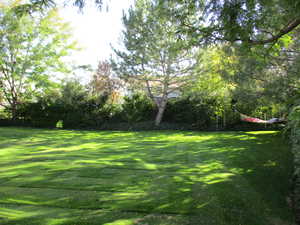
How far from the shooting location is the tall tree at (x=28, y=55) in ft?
42.7

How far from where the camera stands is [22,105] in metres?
13.5

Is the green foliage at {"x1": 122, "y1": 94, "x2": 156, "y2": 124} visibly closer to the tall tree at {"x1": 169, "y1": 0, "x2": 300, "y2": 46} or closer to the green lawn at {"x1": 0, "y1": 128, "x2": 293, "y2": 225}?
the green lawn at {"x1": 0, "y1": 128, "x2": 293, "y2": 225}

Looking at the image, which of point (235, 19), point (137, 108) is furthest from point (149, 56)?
point (235, 19)

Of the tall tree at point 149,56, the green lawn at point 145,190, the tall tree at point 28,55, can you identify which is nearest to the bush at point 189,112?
the tall tree at point 149,56

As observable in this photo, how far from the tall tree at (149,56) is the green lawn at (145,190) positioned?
8023 mm

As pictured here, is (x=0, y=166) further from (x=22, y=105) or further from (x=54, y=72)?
(x=54, y=72)

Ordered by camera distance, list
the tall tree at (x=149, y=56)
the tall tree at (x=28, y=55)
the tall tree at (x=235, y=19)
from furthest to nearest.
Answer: the tall tree at (x=28, y=55) < the tall tree at (x=149, y=56) < the tall tree at (x=235, y=19)

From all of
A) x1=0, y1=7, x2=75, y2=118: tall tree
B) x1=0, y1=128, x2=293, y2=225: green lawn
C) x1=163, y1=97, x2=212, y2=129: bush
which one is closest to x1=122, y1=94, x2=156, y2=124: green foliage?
x1=163, y1=97, x2=212, y2=129: bush

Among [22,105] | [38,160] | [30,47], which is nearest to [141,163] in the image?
[38,160]

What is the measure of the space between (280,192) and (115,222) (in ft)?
7.58

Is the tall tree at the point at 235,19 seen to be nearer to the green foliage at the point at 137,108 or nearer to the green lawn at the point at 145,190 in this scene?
the green lawn at the point at 145,190

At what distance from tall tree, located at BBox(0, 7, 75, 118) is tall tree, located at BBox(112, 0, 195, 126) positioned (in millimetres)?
4395

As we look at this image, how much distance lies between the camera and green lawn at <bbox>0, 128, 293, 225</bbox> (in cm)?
233

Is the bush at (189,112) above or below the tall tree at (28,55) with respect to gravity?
below
